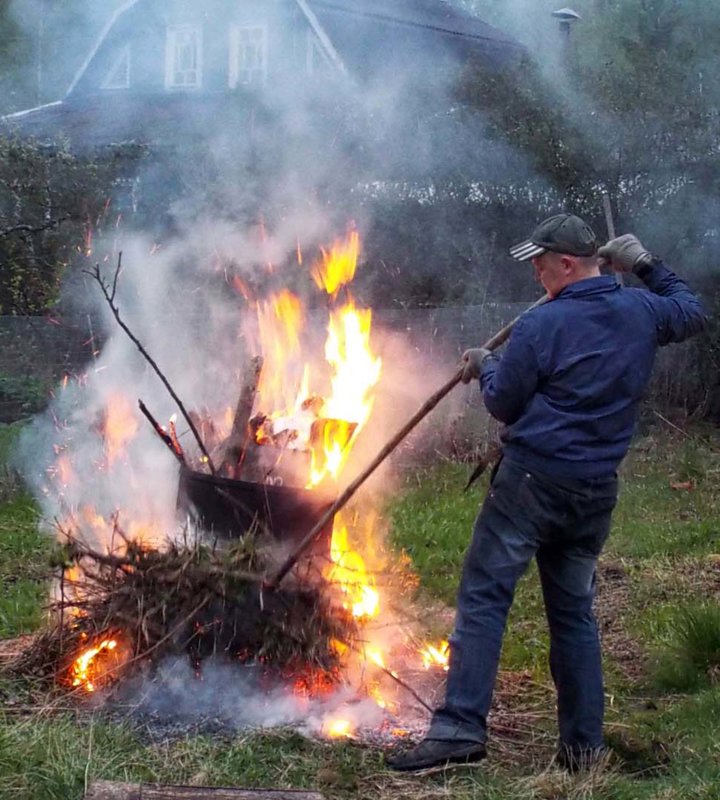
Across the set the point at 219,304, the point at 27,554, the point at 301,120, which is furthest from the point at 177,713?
the point at 301,120

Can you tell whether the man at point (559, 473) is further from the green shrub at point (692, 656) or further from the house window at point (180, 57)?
the house window at point (180, 57)

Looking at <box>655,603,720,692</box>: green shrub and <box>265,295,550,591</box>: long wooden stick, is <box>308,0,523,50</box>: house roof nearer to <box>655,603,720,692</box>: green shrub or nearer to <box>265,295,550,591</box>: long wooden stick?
<box>265,295,550,591</box>: long wooden stick

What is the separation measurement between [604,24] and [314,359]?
6728 mm

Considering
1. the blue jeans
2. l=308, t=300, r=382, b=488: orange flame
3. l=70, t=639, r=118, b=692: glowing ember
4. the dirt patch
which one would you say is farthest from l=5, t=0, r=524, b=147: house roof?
the blue jeans

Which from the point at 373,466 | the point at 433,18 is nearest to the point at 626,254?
the point at 373,466

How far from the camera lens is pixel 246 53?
1321cm

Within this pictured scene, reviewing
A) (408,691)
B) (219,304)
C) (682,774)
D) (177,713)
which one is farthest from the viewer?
(219,304)

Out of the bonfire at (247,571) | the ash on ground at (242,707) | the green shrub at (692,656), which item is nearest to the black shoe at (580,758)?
the ash on ground at (242,707)

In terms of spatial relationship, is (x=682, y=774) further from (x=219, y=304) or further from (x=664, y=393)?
(x=664, y=393)

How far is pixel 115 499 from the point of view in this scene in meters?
5.63

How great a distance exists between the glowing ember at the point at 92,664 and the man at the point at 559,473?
1412 mm

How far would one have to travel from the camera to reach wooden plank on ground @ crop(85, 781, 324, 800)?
336 centimetres

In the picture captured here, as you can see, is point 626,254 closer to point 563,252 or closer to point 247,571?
point 563,252

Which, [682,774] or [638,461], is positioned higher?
[682,774]
